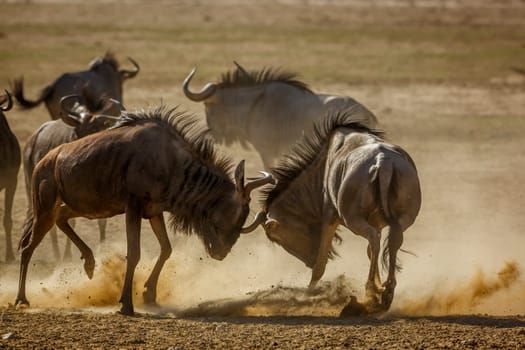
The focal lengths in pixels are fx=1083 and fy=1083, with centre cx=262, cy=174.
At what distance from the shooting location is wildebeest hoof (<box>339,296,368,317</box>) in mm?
8531

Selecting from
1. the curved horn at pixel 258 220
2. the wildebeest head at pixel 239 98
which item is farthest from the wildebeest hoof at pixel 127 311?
the wildebeest head at pixel 239 98

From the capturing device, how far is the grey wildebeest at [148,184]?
8867 millimetres

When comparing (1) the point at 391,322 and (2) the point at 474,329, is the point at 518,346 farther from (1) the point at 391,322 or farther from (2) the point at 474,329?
(1) the point at 391,322

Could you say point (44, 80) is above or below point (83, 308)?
above

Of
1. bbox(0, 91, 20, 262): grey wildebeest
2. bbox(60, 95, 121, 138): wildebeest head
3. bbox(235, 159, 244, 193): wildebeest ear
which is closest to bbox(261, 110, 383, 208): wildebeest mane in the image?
bbox(235, 159, 244, 193): wildebeest ear

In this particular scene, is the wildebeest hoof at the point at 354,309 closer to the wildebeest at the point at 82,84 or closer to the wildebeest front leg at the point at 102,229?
the wildebeest front leg at the point at 102,229

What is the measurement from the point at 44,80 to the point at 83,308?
1514cm

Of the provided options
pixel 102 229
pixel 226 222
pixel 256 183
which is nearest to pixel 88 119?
pixel 102 229

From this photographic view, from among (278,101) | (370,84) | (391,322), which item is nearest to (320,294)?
(391,322)

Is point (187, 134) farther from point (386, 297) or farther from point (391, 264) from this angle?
point (386, 297)

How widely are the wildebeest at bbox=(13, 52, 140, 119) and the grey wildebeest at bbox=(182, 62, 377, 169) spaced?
4.95 ft

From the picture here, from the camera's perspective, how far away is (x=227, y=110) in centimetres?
1538

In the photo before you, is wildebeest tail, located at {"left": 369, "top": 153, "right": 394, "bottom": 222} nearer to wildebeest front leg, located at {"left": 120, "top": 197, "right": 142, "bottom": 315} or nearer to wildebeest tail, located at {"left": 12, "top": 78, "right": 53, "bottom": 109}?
wildebeest front leg, located at {"left": 120, "top": 197, "right": 142, "bottom": 315}

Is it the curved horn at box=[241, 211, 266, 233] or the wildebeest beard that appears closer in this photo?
the wildebeest beard
